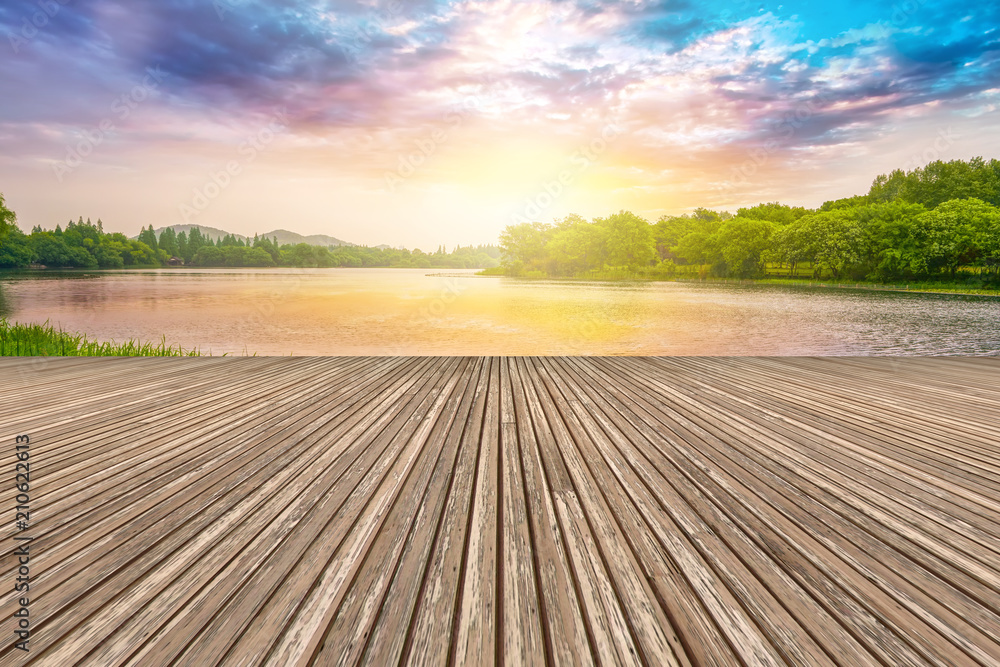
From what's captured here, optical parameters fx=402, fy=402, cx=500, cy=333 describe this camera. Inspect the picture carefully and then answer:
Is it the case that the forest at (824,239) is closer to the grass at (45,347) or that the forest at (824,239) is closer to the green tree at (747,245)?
the green tree at (747,245)

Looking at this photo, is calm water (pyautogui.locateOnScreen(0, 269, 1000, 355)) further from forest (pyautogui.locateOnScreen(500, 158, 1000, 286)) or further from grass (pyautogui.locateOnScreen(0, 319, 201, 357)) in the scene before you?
forest (pyautogui.locateOnScreen(500, 158, 1000, 286))

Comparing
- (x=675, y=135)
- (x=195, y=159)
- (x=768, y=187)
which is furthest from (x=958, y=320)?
(x=195, y=159)

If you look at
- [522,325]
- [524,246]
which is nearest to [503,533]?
[522,325]

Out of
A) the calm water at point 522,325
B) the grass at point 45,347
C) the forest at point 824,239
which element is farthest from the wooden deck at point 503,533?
the forest at point 824,239

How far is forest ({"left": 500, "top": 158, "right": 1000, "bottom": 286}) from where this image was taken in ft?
123

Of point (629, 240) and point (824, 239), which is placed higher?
point (629, 240)

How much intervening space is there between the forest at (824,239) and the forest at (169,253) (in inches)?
2462

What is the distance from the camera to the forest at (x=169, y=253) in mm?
50719

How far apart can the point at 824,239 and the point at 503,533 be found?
57.1 meters

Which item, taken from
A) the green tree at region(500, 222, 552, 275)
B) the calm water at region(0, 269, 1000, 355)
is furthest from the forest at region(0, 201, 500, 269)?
the green tree at region(500, 222, 552, 275)

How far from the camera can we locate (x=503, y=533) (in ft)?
5.70

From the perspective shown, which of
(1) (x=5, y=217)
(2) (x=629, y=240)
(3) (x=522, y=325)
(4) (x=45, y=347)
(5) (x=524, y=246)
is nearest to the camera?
(4) (x=45, y=347)

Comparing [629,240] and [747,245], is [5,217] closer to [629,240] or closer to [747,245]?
[629,240]

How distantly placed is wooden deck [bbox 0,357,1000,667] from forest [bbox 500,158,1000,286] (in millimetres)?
50641
